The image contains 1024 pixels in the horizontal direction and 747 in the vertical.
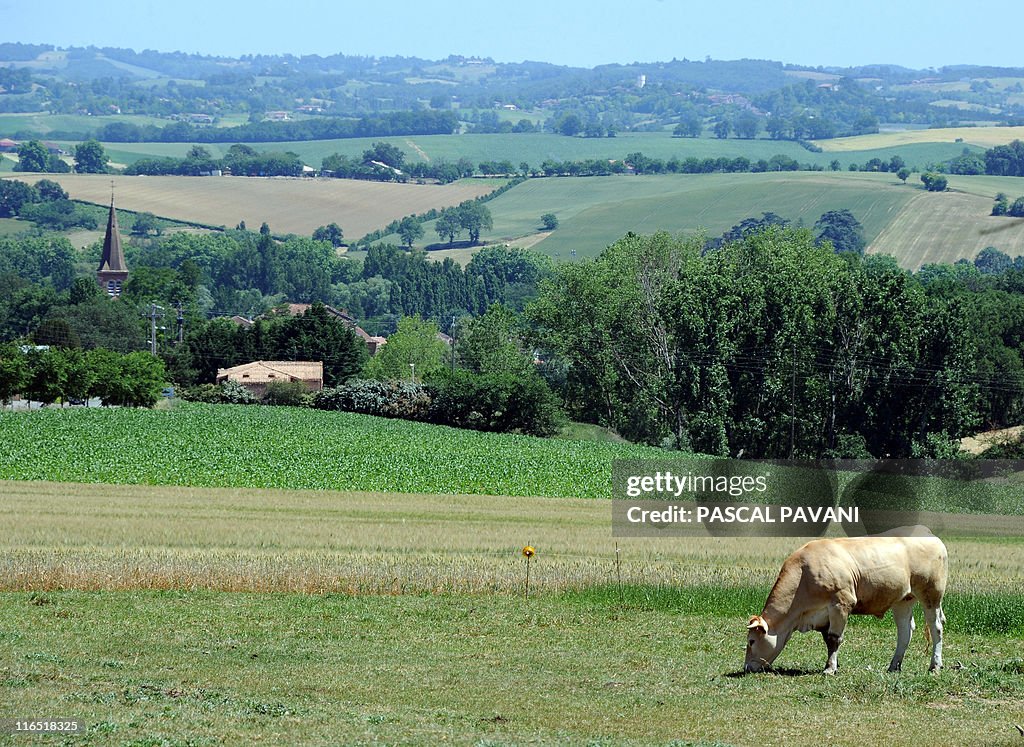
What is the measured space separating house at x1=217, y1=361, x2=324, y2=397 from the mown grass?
7498 centimetres

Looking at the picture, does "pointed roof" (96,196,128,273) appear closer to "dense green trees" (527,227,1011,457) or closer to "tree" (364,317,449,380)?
"tree" (364,317,449,380)

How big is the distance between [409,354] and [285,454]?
60793mm

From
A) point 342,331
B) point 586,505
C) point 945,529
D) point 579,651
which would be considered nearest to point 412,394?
point 342,331

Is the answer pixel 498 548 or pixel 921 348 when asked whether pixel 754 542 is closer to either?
pixel 498 548

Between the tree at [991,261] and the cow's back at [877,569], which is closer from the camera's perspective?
the cow's back at [877,569]

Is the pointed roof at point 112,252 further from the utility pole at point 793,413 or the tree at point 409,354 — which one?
the utility pole at point 793,413

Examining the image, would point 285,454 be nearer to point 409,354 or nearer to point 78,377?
point 78,377

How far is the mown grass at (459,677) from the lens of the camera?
53.3 ft

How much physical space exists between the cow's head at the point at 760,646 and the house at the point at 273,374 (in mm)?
81298

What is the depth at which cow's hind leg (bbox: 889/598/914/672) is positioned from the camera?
19.6 meters

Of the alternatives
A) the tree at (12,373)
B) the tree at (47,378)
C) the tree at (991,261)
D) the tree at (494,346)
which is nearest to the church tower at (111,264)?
the tree at (494,346)

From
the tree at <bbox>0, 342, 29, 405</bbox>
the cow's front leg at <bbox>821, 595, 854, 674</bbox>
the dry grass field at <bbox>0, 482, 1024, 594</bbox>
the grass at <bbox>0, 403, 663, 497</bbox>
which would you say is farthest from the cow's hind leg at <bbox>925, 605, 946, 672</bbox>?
the tree at <bbox>0, 342, 29, 405</bbox>

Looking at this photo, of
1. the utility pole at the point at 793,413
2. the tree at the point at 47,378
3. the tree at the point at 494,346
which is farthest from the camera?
the tree at the point at 494,346

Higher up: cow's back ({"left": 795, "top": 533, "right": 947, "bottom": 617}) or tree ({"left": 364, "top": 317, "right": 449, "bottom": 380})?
cow's back ({"left": 795, "top": 533, "right": 947, "bottom": 617})
